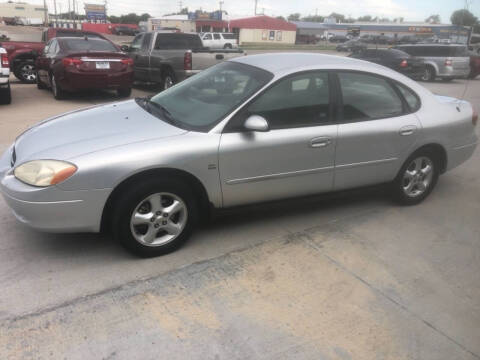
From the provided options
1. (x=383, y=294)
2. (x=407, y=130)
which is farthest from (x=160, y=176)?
(x=407, y=130)

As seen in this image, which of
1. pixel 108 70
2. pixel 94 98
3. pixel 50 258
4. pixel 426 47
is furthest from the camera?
pixel 426 47

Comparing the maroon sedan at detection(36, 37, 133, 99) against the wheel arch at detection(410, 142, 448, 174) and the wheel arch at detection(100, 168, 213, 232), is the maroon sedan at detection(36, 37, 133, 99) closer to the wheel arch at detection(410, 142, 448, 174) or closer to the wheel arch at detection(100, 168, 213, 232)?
the wheel arch at detection(100, 168, 213, 232)

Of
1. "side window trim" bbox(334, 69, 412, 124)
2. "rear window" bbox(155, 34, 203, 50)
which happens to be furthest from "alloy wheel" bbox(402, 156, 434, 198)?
"rear window" bbox(155, 34, 203, 50)

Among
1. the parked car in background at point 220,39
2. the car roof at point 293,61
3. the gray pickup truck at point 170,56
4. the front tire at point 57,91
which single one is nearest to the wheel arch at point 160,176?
the car roof at point 293,61

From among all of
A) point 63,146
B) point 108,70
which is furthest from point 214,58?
point 63,146

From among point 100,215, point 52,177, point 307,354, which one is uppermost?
point 52,177

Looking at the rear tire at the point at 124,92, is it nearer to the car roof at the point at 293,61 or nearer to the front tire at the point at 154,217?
the car roof at the point at 293,61

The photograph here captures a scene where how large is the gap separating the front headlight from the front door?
1114 mm

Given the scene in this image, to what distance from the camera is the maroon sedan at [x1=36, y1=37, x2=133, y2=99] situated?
9.33m

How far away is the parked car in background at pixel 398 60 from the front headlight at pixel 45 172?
15660 mm

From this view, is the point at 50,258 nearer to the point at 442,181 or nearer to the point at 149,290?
the point at 149,290

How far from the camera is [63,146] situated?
3176 millimetres

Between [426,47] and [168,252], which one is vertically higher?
[426,47]

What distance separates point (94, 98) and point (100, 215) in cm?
831
